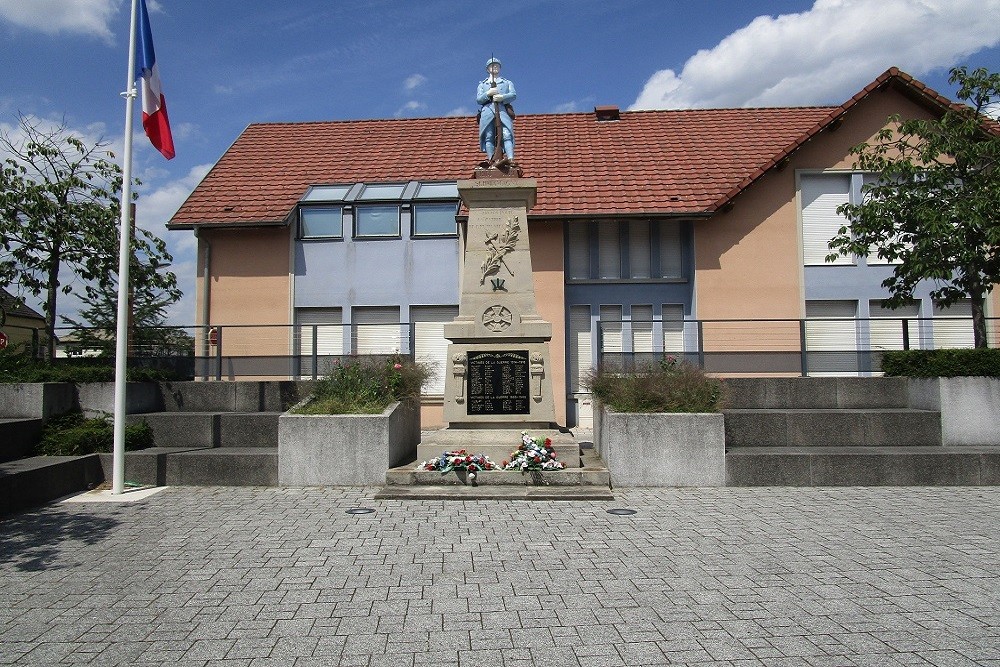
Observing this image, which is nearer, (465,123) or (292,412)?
(292,412)

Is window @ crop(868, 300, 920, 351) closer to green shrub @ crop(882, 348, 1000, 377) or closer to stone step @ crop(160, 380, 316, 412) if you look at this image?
green shrub @ crop(882, 348, 1000, 377)

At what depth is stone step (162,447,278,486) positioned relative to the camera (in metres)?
9.80

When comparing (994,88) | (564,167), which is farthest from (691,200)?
(994,88)

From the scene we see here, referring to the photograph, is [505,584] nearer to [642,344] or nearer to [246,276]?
[642,344]

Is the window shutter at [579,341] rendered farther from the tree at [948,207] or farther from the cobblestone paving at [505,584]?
the cobblestone paving at [505,584]

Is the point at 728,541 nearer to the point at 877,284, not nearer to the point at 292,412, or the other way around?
the point at 292,412

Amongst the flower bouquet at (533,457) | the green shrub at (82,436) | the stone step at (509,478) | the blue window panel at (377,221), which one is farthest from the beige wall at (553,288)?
the green shrub at (82,436)

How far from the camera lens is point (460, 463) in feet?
30.8

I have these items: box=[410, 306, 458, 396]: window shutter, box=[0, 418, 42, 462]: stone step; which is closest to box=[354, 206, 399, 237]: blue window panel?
box=[410, 306, 458, 396]: window shutter

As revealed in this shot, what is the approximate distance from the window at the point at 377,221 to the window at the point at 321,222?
1.55 feet

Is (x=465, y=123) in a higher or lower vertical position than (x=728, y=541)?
higher

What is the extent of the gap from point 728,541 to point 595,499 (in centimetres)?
228

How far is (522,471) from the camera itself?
9391 millimetres

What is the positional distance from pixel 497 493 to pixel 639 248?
33.7ft
